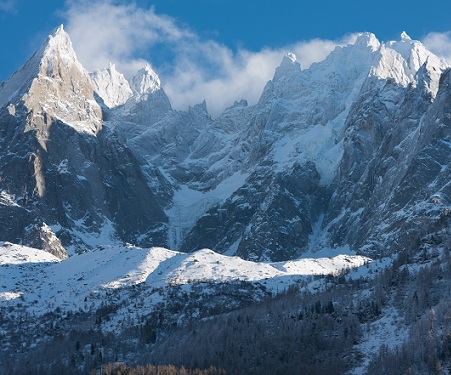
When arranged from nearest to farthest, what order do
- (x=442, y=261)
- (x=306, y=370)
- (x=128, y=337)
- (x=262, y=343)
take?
(x=306, y=370) < (x=262, y=343) < (x=442, y=261) < (x=128, y=337)

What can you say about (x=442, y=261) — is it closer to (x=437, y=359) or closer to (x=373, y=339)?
(x=373, y=339)

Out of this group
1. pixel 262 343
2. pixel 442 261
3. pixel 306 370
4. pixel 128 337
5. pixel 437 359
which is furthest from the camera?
pixel 128 337

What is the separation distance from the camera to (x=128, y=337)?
185000 millimetres

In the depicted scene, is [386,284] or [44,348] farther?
[44,348]

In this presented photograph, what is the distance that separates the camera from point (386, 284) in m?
169

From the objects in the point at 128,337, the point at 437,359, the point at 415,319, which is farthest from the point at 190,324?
the point at 437,359

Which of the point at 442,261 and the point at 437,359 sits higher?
the point at 442,261

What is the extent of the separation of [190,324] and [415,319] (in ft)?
182

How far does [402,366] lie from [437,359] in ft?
17.5

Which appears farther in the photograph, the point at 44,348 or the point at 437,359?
the point at 44,348

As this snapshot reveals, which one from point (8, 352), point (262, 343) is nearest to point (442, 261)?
point (262, 343)

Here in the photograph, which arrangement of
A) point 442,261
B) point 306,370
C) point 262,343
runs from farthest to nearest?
→ 1. point 442,261
2. point 262,343
3. point 306,370

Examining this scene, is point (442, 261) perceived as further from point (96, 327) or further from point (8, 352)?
point (8, 352)

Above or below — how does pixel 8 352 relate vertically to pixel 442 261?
below
